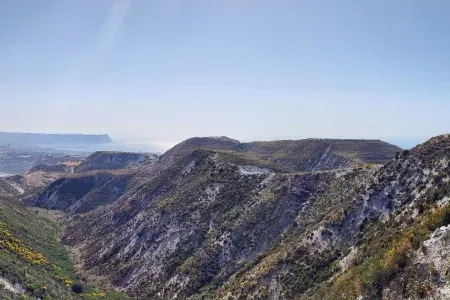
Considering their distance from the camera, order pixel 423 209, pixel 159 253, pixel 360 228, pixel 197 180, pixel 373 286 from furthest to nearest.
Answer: pixel 197 180 < pixel 159 253 < pixel 360 228 < pixel 423 209 < pixel 373 286

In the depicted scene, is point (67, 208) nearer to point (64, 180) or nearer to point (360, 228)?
point (64, 180)

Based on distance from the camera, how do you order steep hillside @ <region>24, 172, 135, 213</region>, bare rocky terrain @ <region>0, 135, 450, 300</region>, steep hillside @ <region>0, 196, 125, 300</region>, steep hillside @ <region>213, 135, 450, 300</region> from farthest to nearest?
1. steep hillside @ <region>24, 172, 135, 213</region>
2. steep hillside @ <region>0, 196, 125, 300</region>
3. bare rocky terrain @ <region>0, 135, 450, 300</region>
4. steep hillside @ <region>213, 135, 450, 300</region>

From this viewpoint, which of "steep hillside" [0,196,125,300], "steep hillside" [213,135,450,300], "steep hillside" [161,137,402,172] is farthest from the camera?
"steep hillside" [161,137,402,172]

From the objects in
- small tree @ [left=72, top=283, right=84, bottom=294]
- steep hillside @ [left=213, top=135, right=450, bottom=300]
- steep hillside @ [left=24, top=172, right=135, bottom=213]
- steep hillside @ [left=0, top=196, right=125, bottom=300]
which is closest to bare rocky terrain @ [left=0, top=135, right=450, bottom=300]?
steep hillside @ [left=213, top=135, right=450, bottom=300]

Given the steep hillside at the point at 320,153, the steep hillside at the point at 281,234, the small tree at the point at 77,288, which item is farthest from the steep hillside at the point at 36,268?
the steep hillside at the point at 320,153

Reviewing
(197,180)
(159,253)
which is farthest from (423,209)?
(197,180)

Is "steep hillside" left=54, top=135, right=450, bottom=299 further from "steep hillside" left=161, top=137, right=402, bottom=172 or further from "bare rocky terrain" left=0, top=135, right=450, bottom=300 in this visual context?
"steep hillside" left=161, top=137, right=402, bottom=172

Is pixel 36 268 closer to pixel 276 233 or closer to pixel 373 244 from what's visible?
pixel 276 233
